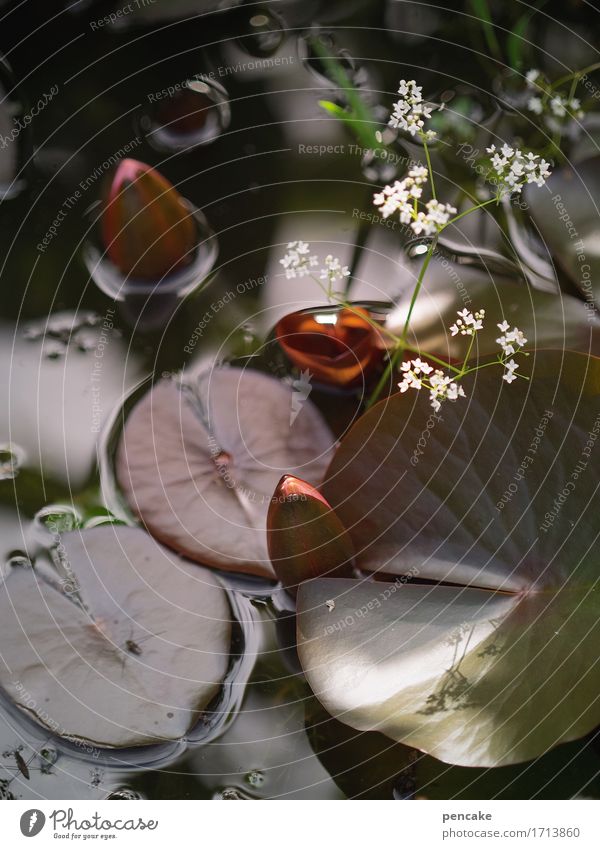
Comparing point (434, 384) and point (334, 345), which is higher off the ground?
point (334, 345)

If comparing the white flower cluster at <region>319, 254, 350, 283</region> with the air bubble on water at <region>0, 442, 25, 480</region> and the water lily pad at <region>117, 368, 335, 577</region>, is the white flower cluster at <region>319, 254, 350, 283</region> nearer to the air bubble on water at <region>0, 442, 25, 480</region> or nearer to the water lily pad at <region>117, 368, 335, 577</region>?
the water lily pad at <region>117, 368, 335, 577</region>

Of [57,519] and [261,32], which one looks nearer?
[57,519]

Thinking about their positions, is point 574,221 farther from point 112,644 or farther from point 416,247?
point 112,644

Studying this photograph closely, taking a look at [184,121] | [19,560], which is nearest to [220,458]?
[19,560]

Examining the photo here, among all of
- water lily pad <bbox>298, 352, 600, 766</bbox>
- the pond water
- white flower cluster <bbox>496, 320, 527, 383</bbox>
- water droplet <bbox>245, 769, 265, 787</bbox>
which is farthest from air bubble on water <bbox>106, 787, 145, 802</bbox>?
white flower cluster <bbox>496, 320, 527, 383</bbox>

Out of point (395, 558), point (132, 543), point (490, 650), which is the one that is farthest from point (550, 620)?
point (132, 543)

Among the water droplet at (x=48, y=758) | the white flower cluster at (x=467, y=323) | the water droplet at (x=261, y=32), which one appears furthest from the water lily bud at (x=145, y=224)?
the water droplet at (x=48, y=758)
